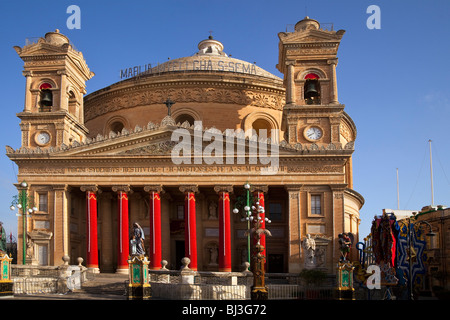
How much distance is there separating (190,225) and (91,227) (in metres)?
7.39

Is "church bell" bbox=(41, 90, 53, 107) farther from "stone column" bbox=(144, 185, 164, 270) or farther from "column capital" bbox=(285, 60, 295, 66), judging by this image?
"column capital" bbox=(285, 60, 295, 66)

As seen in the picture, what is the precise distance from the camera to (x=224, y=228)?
42.9 meters

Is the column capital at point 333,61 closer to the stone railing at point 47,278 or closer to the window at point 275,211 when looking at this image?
the window at point 275,211

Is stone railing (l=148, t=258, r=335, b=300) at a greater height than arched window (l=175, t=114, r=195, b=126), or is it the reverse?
arched window (l=175, t=114, r=195, b=126)

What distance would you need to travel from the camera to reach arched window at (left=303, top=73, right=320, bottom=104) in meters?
45.4

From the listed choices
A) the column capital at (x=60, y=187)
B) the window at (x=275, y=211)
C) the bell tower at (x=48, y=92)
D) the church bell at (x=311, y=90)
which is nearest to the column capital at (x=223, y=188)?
the window at (x=275, y=211)

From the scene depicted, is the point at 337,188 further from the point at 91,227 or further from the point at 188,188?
the point at 91,227

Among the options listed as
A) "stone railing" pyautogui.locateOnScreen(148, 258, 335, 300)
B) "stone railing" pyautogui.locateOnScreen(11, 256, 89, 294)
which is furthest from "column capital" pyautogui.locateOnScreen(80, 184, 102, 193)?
"stone railing" pyautogui.locateOnScreen(148, 258, 335, 300)

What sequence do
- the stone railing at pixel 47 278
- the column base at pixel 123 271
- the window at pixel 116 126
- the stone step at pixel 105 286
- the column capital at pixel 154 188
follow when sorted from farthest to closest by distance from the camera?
the window at pixel 116 126, the column capital at pixel 154 188, the column base at pixel 123 271, the stone step at pixel 105 286, the stone railing at pixel 47 278

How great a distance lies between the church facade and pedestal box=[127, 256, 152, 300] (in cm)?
1007

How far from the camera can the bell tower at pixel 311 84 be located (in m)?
44.3

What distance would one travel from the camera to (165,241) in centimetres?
4684

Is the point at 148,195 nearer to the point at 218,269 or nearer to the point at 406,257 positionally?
the point at 218,269

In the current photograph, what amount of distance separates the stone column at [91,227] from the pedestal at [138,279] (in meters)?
13.6
